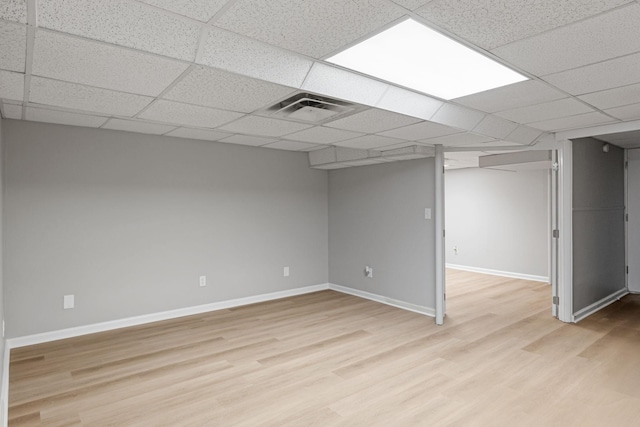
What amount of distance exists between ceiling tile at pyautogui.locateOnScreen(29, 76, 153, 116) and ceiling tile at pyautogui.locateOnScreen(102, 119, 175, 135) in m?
0.69

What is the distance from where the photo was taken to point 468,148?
4.58 metres

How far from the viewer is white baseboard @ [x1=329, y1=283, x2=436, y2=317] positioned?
475cm

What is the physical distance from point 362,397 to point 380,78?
224 cm

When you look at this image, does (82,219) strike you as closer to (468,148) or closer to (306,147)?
(306,147)

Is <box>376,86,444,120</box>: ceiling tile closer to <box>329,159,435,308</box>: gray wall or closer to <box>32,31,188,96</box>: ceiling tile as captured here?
<box>32,31,188,96</box>: ceiling tile

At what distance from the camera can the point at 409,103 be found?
9.62 ft

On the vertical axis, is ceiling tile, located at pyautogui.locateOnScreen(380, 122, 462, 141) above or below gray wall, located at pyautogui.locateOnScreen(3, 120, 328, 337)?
above

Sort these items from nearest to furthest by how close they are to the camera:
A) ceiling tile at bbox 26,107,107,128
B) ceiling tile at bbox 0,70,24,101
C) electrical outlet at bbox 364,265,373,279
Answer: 1. ceiling tile at bbox 0,70,24,101
2. ceiling tile at bbox 26,107,107,128
3. electrical outlet at bbox 364,265,373,279

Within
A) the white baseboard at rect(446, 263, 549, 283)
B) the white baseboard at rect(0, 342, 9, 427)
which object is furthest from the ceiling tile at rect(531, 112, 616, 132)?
the white baseboard at rect(0, 342, 9, 427)

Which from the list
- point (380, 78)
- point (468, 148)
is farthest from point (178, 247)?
point (468, 148)

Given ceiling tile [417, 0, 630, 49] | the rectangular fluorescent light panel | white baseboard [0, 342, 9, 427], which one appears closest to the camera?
ceiling tile [417, 0, 630, 49]

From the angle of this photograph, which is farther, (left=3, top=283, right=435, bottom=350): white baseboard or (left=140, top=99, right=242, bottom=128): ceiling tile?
(left=3, top=283, right=435, bottom=350): white baseboard

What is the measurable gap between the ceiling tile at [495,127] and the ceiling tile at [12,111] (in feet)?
13.1

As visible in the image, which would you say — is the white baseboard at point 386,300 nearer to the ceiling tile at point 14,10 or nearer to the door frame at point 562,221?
the door frame at point 562,221
